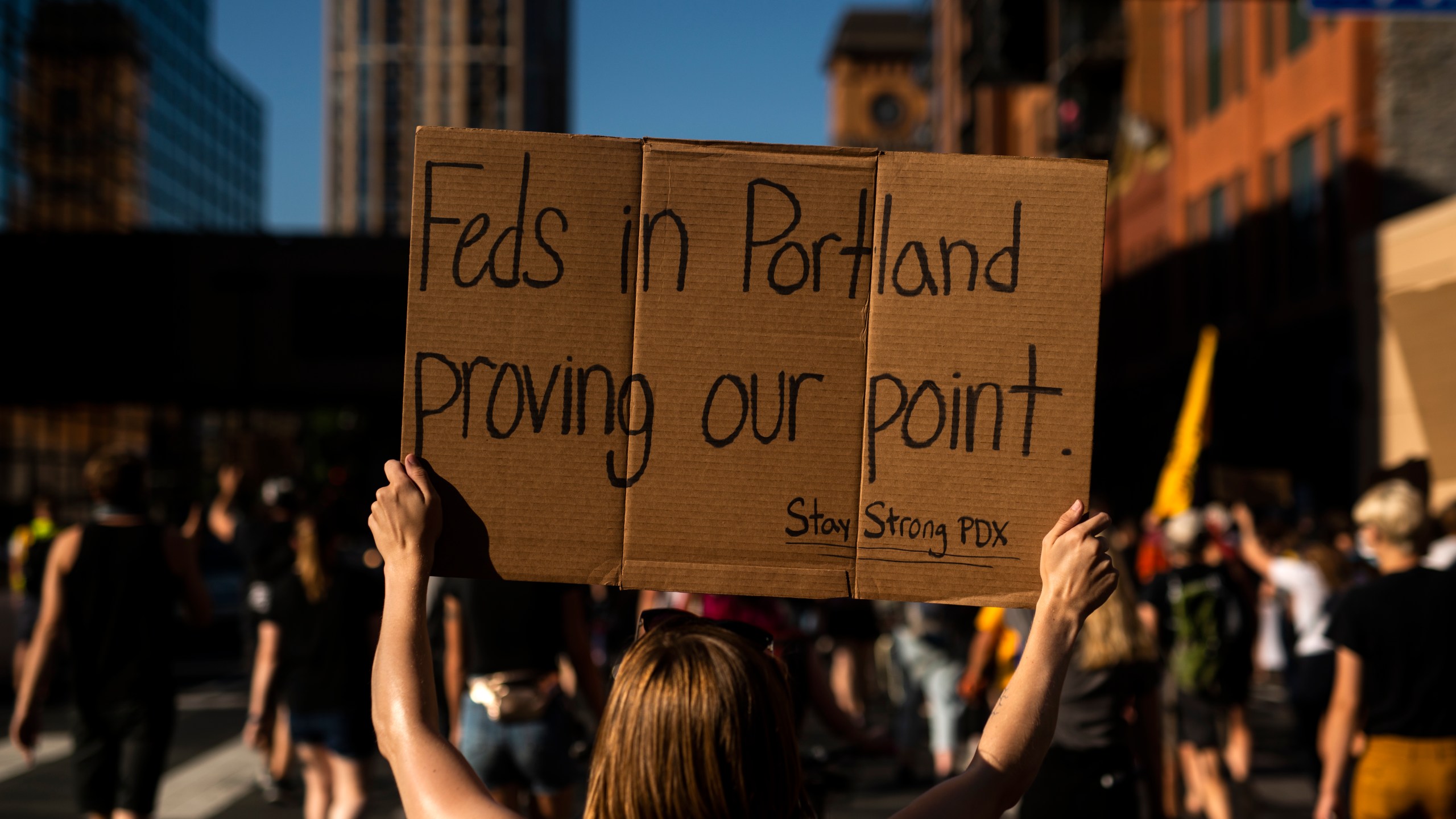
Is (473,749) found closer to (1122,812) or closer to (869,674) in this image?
(1122,812)

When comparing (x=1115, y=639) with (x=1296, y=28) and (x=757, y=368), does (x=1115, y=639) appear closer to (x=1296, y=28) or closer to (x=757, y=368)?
(x=757, y=368)

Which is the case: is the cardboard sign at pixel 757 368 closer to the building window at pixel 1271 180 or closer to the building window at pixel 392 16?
the building window at pixel 1271 180

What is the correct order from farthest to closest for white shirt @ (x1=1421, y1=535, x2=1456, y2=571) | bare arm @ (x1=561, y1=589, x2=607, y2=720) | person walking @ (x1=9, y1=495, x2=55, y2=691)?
1. person walking @ (x1=9, y1=495, x2=55, y2=691)
2. white shirt @ (x1=1421, y1=535, x2=1456, y2=571)
3. bare arm @ (x1=561, y1=589, x2=607, y2=720)

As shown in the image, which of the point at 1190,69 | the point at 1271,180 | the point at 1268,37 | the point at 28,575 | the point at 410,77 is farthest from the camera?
the point at 410,77

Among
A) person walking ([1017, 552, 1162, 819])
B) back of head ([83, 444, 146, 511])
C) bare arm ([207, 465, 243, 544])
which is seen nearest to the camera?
person walking ([1017, 552, 1162, 819])

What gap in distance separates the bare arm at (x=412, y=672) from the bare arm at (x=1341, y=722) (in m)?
3.65

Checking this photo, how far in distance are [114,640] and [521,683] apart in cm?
185

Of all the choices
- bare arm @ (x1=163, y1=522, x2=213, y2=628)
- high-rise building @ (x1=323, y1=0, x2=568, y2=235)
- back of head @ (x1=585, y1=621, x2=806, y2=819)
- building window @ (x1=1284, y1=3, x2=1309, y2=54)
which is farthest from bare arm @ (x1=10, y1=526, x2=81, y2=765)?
high-rise building @ (x1=323, y1=0, x2=568, y2=235)

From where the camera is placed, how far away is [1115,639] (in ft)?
18.2

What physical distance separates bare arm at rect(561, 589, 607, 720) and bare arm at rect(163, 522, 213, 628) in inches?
65.5

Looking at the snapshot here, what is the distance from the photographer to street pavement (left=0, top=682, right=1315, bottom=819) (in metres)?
9.20

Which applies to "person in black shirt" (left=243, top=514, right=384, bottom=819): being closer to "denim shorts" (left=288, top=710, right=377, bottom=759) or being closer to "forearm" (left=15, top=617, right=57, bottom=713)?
"denim shorts" (left=288, top=710, right=377, bottom=759)

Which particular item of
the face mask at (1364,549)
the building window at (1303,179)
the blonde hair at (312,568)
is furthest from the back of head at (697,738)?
the building window at (1303,179)

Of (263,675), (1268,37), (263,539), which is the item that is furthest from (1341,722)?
(1268,37)
